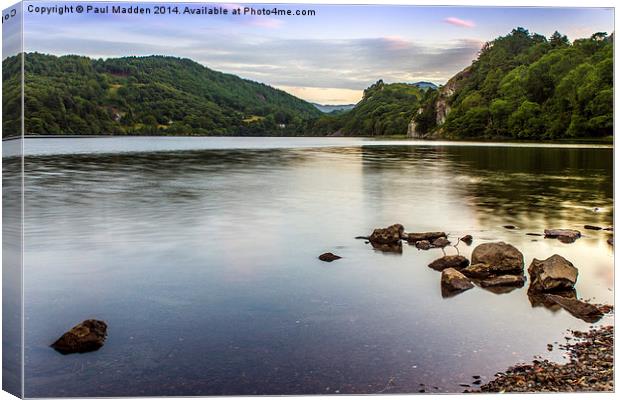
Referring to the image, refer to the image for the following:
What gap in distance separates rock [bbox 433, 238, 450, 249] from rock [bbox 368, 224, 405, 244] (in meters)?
0.75

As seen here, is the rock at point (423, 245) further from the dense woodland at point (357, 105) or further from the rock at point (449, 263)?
the dense woodland at point (357, 105)

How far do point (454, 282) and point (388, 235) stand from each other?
10.3 feet

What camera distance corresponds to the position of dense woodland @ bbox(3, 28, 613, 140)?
1158 centimetres

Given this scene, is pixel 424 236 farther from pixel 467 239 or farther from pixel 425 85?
pixel 425 85

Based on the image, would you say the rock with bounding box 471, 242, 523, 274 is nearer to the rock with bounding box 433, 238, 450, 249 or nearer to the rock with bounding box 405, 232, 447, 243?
the rock with bounding box 433, 238, 450, 249

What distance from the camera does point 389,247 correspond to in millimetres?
14383

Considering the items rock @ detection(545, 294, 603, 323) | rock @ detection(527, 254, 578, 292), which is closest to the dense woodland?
rock @ detection(527, 254, 578, 292)

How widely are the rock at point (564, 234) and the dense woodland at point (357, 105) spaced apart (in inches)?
82.5

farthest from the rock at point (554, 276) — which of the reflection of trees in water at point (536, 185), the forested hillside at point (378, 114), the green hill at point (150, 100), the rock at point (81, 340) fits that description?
the rock at point (81, 340)

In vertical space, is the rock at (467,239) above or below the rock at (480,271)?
above

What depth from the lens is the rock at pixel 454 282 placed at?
38.1ft

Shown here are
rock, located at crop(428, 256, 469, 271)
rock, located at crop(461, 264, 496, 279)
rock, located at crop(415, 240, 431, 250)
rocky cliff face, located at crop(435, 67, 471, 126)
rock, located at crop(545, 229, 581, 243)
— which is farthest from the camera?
rock, located at crop(545, 229, 581, 243)

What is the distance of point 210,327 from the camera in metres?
9.78

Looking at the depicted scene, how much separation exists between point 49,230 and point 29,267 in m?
3.30
